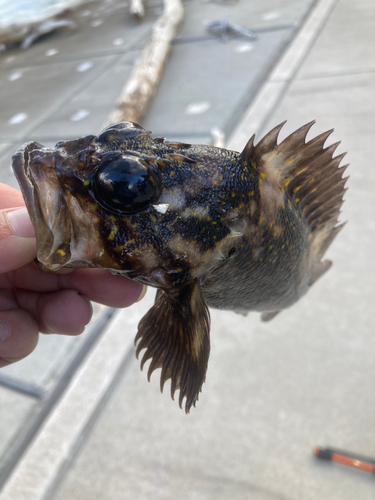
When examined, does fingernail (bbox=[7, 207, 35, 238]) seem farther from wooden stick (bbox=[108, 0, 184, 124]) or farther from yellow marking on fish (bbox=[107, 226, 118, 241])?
wooden stick (bbox=[108, 0, 184, 124])

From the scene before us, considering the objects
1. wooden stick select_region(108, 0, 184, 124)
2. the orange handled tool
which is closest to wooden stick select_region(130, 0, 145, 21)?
wooden stick select_region(108, 0, 184, 124)

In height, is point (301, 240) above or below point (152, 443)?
above

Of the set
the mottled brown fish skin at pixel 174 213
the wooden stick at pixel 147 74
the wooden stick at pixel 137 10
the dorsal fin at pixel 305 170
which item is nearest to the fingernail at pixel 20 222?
the mottled brown fish skin at pixel 174 213

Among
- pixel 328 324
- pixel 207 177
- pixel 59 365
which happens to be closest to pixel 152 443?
pixel 59 365

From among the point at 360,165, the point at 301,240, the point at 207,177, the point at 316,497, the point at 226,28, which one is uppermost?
the point at 207,177

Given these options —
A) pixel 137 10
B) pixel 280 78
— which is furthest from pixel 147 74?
pixel 137 10

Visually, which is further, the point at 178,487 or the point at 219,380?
the point at 219,380

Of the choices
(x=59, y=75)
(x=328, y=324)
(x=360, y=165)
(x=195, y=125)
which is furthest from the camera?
(x=59, y=75)

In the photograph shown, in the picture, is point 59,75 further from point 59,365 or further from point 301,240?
point 301,240
